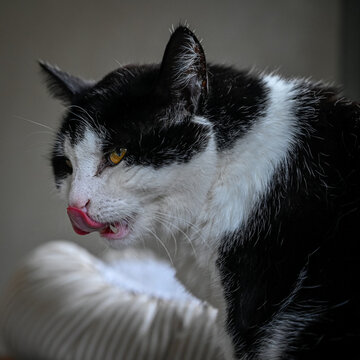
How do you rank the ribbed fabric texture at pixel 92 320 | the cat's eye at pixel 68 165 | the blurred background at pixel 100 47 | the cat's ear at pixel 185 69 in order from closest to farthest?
the cat's ear at pixel 185 69 → the cat's eye at pixel 68 165 → the ribbed fabric texture at pixel 92 320 → the blurred background at pixel 100 47

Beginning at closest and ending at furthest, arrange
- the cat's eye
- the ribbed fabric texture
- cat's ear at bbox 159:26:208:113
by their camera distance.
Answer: cat's ear at bbox 159:26:208:113, the cat's eye, the ribbed fabric texture

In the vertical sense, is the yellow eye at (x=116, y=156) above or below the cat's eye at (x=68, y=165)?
above

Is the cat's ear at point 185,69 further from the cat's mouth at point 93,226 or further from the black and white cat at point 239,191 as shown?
the cat's mouth at point 93,226

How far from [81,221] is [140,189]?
0.09 metres

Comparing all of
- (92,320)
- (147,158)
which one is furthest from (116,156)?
(92,320)

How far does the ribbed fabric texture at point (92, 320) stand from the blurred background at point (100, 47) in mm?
742

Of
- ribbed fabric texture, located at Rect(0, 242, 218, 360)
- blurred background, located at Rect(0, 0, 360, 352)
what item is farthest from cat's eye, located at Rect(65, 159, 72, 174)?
blurred background, located at Rect(0, 0, 360, 352)

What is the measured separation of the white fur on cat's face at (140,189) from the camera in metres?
0.66

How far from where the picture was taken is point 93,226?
0.68m

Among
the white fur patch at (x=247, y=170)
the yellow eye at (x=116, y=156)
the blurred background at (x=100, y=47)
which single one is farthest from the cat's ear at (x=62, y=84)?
the blurred background at (x=100, y=47)

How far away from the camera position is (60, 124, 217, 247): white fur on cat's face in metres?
0.66

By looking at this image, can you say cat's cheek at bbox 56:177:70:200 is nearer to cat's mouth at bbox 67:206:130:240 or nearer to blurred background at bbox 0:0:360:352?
cat's mouth at bbox 67:206:130:240

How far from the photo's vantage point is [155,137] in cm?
67

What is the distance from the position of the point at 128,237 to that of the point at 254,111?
9.7 inches
